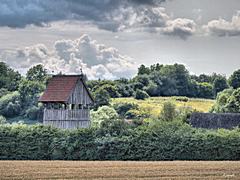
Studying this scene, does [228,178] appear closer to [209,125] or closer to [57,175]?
[57,175]

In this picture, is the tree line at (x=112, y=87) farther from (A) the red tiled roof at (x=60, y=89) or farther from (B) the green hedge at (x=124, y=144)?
(B) the green hedge at (x=124, y=144)

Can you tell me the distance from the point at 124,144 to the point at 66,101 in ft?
53.4

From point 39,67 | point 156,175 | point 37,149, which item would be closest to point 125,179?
point 156,175

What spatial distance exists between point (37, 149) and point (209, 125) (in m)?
29.3

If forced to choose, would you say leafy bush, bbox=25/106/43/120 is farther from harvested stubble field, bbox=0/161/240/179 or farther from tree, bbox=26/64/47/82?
harvested stubble field, bbox=0/161/240/179

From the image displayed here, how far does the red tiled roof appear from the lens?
208 feet

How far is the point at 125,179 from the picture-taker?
96.5 feet

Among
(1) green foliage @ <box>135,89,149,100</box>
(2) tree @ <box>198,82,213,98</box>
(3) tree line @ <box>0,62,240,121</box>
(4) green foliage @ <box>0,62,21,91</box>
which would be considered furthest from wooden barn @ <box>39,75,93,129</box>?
(2) tree @ <box>198,82,213,98</box>

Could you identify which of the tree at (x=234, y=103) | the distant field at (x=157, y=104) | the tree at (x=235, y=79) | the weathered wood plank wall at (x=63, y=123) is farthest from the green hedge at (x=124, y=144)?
the tree at (x=235, y=79)

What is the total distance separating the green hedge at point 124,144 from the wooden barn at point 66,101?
1240 cm

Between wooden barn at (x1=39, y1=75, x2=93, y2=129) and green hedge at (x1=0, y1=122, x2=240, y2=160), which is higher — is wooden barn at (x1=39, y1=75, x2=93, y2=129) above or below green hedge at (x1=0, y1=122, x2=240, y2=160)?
above

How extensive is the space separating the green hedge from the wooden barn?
12.4 meters

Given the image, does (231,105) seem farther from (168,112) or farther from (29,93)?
(29,93)

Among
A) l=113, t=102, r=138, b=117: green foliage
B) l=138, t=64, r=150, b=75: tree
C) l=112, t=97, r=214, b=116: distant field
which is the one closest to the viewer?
l=113, t=102, r=138, b=117: green foliage
